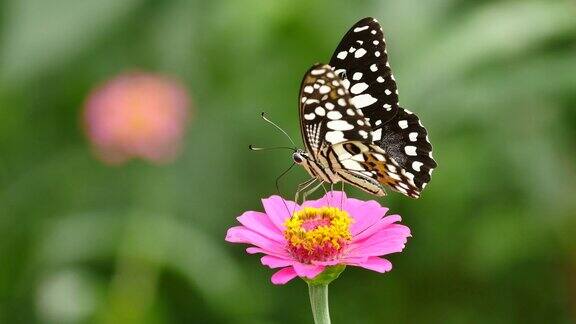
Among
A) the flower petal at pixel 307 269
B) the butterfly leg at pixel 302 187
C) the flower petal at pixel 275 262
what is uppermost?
the butterfly leg at pixel 302 187

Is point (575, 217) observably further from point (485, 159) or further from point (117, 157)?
point (117, 157)

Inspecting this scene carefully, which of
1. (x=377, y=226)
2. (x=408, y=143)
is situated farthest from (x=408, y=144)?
(x=377, y=226)

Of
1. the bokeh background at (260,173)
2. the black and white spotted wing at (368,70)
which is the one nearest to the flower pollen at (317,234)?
the black and white spotted wing at (368,70)

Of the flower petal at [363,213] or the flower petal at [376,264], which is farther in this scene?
the flower petal at [363,213]

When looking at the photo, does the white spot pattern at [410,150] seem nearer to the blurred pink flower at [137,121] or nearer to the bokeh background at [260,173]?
the bokeh background at [260,173]

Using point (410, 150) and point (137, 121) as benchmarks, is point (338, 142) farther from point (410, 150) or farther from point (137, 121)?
point (137, 121)
